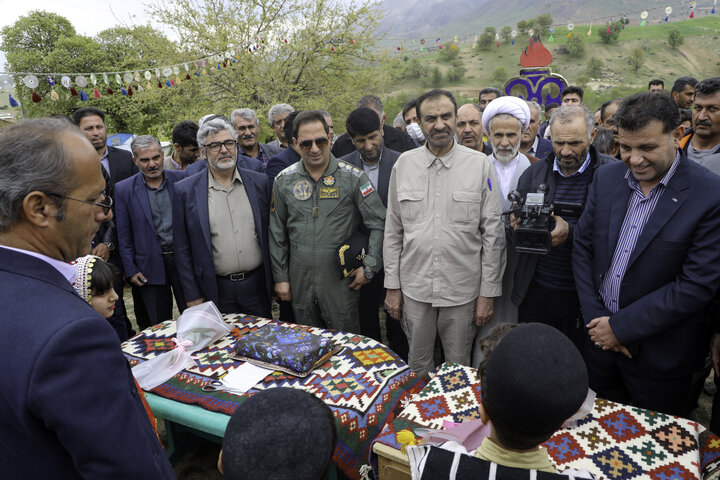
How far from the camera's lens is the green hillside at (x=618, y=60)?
43031 millimetres

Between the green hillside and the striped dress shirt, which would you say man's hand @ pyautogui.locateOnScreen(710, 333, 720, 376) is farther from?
the green hillside

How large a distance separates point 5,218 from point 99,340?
1.35 ft

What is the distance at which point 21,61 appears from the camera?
22078 mm

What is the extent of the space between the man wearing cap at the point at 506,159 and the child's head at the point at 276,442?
245 cm

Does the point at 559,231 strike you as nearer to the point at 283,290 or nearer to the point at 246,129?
the point at 283,290

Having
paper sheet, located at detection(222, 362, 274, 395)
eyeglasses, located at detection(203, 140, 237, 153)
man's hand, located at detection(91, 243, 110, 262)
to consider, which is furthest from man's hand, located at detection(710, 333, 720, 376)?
man's hand, located at detection(91, 243, 110, 262)

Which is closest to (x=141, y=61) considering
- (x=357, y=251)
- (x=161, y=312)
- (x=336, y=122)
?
(x=336, y=122)

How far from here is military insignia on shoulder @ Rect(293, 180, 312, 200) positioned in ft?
10.8

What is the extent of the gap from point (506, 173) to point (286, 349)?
7.37ft

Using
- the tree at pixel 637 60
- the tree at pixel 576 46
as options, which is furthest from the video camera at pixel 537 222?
the tree at pixel 576 46

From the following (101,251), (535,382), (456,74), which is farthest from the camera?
(456,74)

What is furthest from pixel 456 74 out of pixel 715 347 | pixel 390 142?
pixel 715 347

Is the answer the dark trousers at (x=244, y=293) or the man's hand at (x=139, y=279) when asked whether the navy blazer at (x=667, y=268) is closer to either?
the dark trousers at (x=244, y=293)

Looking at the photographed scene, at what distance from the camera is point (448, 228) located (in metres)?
2.86
